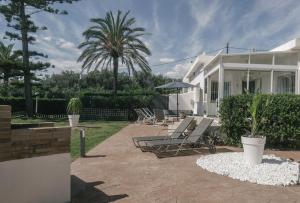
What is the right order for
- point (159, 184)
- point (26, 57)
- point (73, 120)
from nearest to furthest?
point (159, 184) → point (73, 120) → point (26, 57)

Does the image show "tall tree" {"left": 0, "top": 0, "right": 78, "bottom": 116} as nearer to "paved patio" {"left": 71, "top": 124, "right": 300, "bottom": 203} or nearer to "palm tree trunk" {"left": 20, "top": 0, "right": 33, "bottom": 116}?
"palm tree trunk" {"left": 20, "top": 0, "right": 33, "bottom": 116}

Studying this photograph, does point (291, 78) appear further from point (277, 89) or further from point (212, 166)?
point (212, 166)

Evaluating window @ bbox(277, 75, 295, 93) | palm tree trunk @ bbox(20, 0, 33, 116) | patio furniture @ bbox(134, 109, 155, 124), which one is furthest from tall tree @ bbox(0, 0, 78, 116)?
window @ bbox(277, 75, 295, 93)

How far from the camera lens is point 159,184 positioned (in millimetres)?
6129

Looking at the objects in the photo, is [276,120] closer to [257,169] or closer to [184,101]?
[257,169]

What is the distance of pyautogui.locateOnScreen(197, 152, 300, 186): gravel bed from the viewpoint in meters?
6.36

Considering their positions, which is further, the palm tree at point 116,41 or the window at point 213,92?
the palm tree at point 116,41

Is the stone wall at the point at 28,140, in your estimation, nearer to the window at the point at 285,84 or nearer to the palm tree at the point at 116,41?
the window at the point at 285,84

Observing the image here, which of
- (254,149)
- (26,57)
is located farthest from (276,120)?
(26,57)

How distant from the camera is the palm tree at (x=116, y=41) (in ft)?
86.6

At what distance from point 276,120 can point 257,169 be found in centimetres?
382

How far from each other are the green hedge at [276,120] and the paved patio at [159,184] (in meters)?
2.88

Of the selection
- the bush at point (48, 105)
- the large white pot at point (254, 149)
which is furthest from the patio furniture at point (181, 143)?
the bush at point (48, 105)

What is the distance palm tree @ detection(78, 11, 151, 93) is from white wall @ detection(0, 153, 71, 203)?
2167 centimetres
